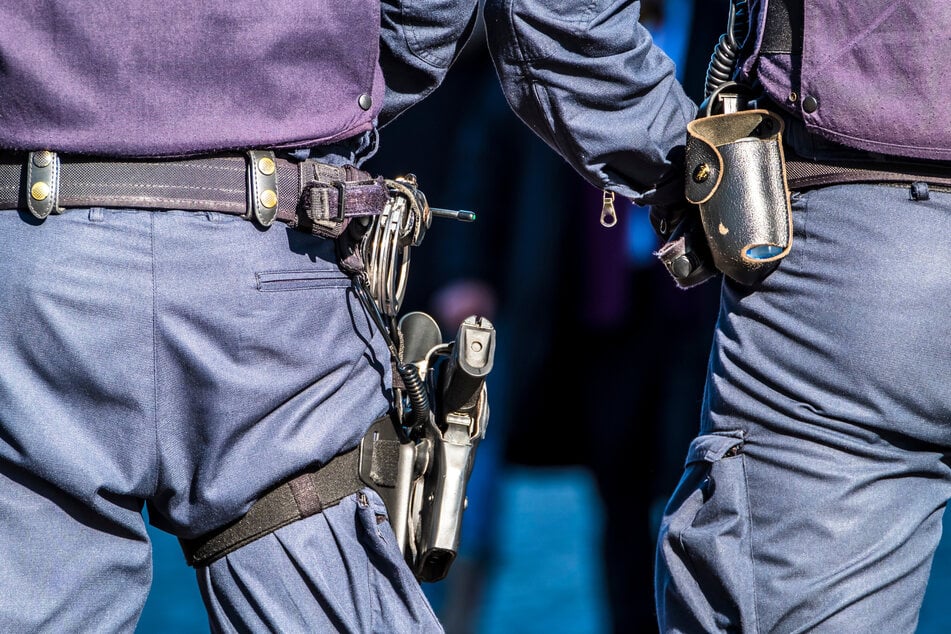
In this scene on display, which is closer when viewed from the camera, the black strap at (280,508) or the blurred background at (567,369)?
the black strap at (280,508)

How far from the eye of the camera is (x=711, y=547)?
5.36 feet

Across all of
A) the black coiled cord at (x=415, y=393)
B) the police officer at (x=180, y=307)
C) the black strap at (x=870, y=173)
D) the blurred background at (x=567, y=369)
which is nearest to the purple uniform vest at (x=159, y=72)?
the police officer at (x=180, y=307)

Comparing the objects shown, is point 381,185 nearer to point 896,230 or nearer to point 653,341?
point 896,230

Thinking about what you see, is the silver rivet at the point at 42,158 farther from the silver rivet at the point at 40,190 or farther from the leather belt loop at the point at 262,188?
the leather belt loop at the point at 262,188

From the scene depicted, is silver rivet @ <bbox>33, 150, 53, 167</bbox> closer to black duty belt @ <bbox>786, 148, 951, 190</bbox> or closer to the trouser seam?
the trouser seam

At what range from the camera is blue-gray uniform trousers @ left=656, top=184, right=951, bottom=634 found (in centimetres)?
156

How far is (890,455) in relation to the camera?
1596 mm

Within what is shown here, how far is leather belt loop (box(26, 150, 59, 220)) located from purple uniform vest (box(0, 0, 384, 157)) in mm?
14

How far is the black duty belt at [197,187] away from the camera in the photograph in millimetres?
1392

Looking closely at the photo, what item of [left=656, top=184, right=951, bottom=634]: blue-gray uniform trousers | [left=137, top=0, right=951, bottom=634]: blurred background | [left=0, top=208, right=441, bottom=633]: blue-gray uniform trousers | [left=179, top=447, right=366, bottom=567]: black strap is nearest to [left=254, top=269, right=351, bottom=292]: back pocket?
[left=0, top=208, right=441, bottom=633]: blue-gray uniform trousers

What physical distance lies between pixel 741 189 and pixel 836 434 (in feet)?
1.14

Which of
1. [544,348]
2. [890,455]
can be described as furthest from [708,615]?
[544,348]

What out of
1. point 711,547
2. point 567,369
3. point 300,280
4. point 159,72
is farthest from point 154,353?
point 567,369

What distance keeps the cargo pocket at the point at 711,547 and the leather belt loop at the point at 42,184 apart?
898 mm
